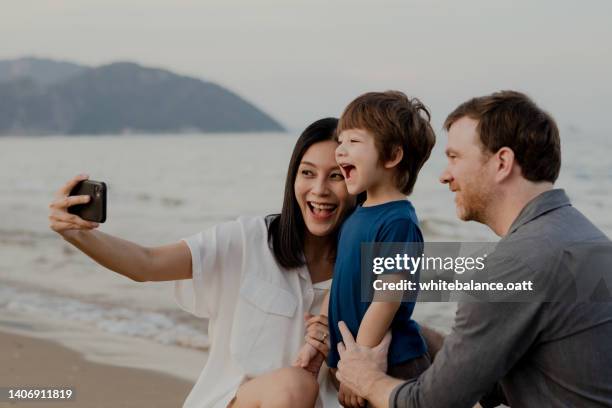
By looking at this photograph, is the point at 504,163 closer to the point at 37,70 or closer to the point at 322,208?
the point at 322,208

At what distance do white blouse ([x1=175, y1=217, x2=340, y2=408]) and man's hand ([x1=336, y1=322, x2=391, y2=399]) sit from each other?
0.42 meters

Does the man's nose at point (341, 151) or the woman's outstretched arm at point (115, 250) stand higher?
the man's nose at point (341, 151)

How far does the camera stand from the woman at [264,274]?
354cm

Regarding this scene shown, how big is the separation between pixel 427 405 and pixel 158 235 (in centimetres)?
1301

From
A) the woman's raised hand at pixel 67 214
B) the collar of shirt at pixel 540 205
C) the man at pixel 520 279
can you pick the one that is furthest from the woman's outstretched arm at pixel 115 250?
the collar of shirt at pixel 540 205

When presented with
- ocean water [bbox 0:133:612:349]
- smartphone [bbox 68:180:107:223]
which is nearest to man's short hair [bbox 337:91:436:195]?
smartphone [bbox 68:180:107:223]

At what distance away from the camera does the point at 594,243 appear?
2.50 metres

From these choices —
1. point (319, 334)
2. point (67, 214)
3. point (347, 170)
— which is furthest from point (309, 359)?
point (67, 214)

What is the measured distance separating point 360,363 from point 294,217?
85 cm

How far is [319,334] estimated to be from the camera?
3.42 metres

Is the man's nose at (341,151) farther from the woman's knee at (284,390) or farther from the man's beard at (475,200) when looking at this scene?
the woman's knee at (284,390)

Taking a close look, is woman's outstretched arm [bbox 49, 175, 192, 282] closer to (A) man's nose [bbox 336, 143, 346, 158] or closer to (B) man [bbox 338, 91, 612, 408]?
(A) man's nose [bbox 336, 143, 346, 158]

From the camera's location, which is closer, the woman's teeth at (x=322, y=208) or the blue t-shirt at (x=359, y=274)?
the blue t-shirt at (x=359, y=274)

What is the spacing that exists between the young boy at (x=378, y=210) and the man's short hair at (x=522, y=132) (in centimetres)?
57
